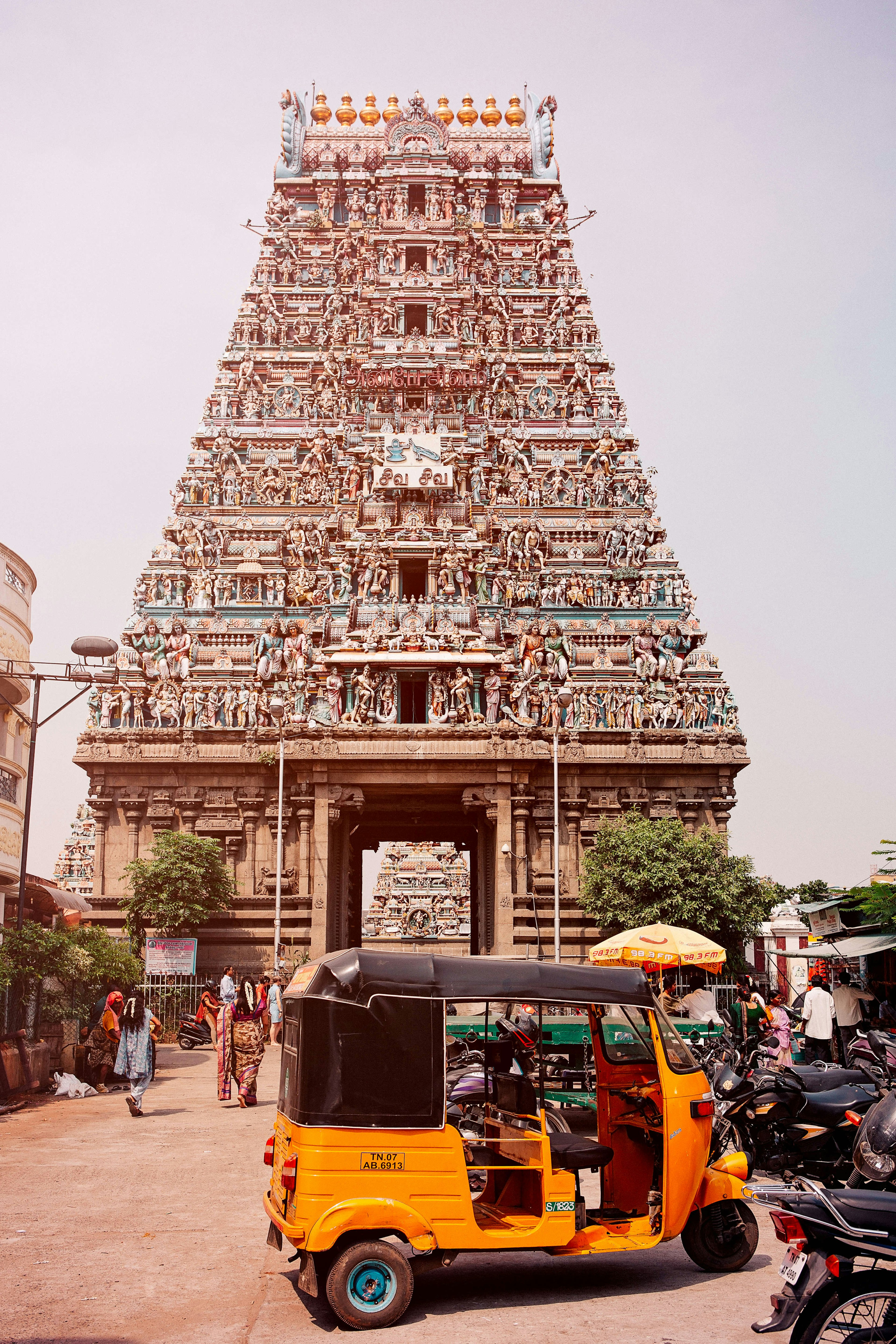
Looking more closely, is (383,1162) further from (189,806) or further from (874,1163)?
(189,806)

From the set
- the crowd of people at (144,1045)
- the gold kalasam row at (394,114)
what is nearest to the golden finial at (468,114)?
the gold kalasam row at (394,114)

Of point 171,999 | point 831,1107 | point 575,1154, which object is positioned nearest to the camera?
point 575,1154

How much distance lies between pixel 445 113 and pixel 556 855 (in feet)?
124

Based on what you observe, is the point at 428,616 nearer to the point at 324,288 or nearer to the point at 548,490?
the point at 548,490

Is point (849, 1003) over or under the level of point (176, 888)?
under

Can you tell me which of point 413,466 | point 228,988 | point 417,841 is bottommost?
point 228,988

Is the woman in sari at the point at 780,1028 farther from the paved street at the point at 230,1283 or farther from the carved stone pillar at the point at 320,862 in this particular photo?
the carved stone pillar at the point at 320,862

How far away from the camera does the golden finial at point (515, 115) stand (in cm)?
5400

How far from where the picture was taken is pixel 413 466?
38656 mm

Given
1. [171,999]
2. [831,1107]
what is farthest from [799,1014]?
[171,999]

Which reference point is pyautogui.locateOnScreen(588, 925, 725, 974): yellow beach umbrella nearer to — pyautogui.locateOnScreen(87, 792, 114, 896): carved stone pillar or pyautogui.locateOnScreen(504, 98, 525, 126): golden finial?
pyautogui.locateOnScreen(87, 792, 114, 896): carved stone pillar

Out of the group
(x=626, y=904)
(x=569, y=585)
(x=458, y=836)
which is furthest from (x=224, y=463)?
(x=626, y=904)

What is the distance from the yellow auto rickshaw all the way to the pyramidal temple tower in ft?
75.2

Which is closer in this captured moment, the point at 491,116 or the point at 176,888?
the point at 176,888
